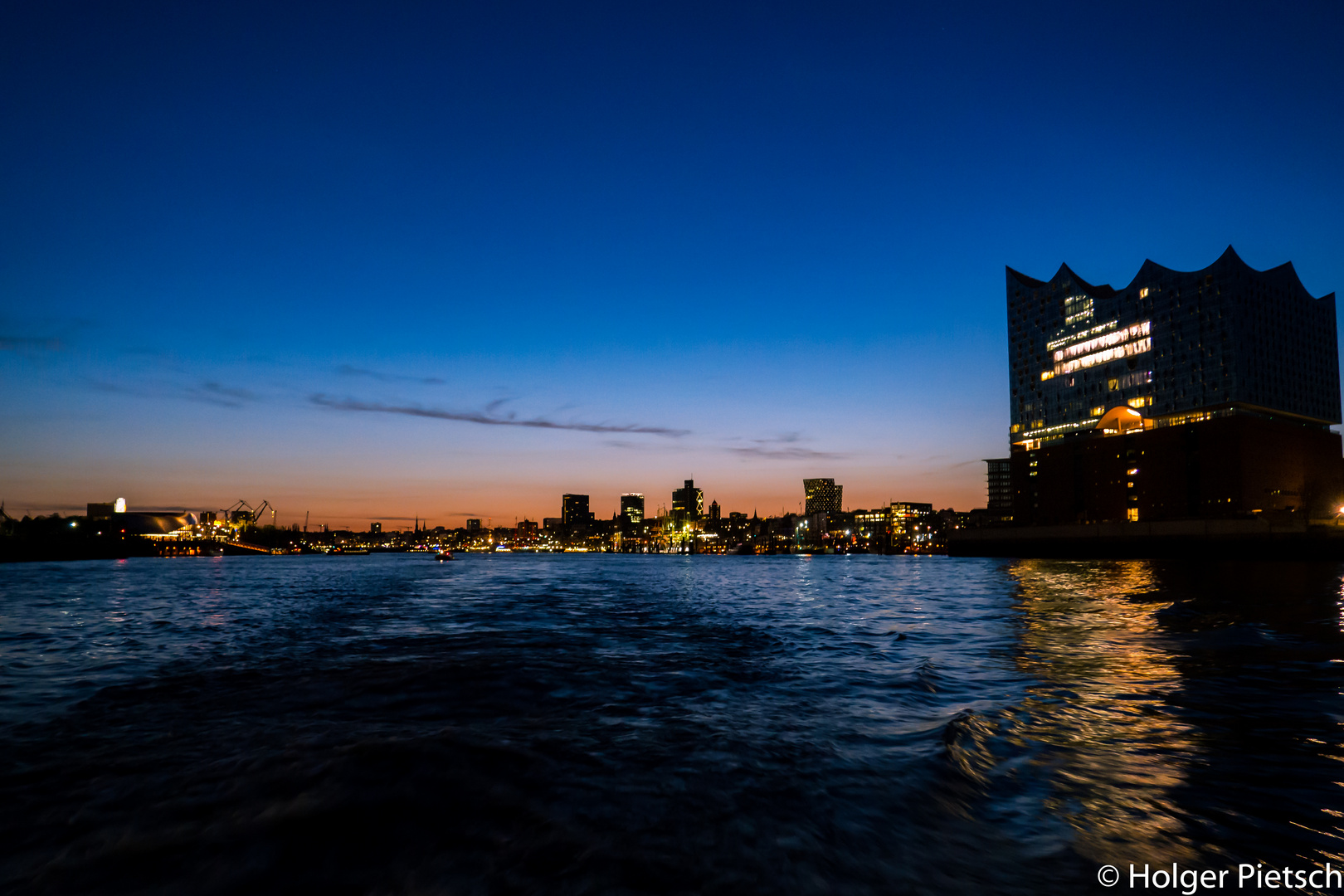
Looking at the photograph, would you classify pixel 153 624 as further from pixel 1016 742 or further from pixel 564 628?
pixel 1016 742

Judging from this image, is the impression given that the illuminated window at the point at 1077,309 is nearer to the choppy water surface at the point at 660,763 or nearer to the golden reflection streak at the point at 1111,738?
the choppy water surface at the point at 660,763

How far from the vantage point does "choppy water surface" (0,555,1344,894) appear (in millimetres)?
5168

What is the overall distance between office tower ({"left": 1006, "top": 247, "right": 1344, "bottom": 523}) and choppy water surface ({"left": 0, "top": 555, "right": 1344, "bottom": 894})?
10348cm

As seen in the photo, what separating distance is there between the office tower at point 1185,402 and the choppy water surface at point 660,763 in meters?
103

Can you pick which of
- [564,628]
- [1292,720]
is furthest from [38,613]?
[1292,720]

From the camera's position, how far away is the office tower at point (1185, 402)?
318ft

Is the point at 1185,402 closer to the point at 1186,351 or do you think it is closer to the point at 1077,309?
the point at 1186,351

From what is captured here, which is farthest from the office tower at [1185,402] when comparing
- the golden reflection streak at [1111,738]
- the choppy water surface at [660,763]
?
the choppy water surface at [660,763]

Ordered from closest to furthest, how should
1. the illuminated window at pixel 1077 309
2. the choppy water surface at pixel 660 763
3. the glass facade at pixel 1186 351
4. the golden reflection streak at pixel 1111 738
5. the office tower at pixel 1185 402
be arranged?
1. the choppy water surface at pixel 660 763
2. the golden reflection streak at pixel 1111 738
3. the office tower at pixel 1185 402
4. the glass facade at pixel 1186 351
5. the illuminated window at pixel 1077 309

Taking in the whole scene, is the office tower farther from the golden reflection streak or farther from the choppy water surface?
the choppy water surface

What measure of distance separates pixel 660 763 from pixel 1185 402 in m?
146

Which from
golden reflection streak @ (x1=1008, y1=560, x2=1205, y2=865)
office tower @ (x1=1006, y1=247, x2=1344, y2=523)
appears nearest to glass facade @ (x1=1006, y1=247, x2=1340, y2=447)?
A: office tower @ (x1=1006, y1=247, x2=1344, y2=523)

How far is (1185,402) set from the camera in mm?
117438

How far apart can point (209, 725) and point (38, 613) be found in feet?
88.8
